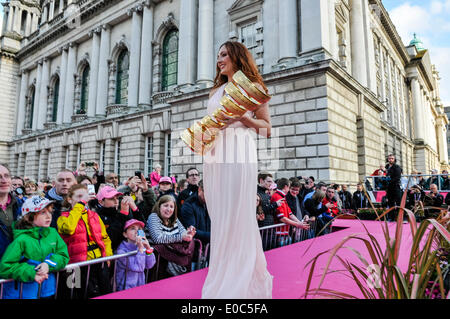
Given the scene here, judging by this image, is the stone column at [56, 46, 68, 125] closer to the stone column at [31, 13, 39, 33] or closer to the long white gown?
the stone column at [31, 13, 39, 33]

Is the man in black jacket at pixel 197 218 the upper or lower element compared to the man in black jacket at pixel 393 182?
lower

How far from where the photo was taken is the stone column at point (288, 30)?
13555 mm

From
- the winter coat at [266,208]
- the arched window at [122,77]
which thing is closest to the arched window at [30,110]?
the arched window at [122,77]

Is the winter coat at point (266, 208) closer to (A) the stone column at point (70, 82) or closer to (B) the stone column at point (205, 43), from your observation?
(B) the stone column at point (205, 43)

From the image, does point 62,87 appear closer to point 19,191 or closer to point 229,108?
point 19,191

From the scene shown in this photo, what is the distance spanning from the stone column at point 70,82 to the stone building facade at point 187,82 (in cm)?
14

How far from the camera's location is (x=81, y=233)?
3.49 meters

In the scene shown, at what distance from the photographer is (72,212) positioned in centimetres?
346

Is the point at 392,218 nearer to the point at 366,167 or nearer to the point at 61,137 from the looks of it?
the point at 366,167

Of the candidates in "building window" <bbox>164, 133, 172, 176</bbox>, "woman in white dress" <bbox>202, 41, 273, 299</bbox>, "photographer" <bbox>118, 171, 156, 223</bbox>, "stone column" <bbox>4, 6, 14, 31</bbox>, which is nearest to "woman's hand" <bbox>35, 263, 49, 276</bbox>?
"woman in white dress" <bbox>202, 41, 273, 299</bbox>

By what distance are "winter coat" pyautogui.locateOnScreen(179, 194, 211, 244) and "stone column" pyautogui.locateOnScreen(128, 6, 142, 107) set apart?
1873 centimetres

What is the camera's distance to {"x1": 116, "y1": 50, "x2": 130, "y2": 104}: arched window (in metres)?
24.1

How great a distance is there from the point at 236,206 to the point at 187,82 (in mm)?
15577
